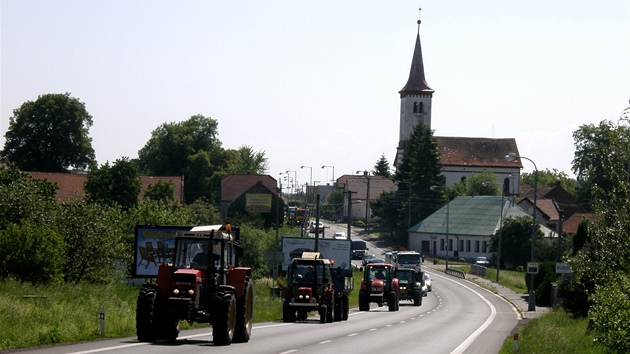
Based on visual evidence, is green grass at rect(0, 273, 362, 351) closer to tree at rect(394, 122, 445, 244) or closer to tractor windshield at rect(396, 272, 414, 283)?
tractor windshield at rect(396, 272, 414, 283)

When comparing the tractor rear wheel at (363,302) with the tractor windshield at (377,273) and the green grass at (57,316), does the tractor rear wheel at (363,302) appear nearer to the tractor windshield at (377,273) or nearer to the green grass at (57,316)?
the tractor windshield at (377,273)

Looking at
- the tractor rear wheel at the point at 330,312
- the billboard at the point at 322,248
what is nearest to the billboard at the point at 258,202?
the billboard at the point at 322,248

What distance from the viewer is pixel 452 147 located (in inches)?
6594

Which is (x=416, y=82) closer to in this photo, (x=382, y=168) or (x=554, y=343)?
(x=382, y=168)

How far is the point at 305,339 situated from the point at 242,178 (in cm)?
10397

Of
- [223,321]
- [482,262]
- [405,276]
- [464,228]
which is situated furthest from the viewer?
[464,228]

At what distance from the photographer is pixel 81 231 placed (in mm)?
51812

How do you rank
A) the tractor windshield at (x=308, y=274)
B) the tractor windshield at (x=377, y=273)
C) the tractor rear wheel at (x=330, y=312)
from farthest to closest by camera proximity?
the tractor windshield at (x=377, y=273) < the tractor rear wheel at (x=330, y=312) < the tractor windshield at (x=308, y=274)

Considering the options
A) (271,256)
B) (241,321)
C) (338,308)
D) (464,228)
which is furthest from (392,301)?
(464,228)

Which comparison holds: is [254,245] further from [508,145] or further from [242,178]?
[508,145]

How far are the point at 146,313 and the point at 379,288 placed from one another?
3049cm

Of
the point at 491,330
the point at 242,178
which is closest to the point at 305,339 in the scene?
the point at 491,330

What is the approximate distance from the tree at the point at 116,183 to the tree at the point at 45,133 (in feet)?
54.8

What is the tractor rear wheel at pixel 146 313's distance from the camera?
2172 centimetres
